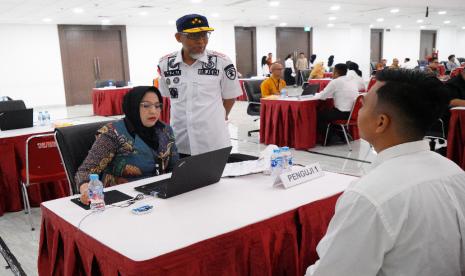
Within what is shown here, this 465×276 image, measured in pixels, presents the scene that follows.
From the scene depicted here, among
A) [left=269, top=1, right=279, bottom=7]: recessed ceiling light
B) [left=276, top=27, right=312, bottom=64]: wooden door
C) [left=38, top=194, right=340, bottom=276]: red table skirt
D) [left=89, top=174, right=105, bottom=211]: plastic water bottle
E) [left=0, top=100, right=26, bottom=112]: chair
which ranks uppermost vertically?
[left=269, top=1, right=279, bottom=7]: recessed ceiling light

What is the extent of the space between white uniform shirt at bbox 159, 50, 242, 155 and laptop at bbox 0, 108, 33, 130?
6.36 feet

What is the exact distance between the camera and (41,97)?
13.2 m

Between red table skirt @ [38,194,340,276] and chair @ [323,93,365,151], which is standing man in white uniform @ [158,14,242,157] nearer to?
red table skirt @ [38,194,340,276]

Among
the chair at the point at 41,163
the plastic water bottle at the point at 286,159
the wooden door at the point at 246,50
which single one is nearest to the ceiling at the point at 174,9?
the wooden door at the point at 246,50

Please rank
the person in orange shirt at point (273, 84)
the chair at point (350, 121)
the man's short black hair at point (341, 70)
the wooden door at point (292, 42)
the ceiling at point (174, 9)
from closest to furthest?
the chair at point (350, 121) < the man's short black hair at point (341, 70) < the person in orange shirt at point (273, 84) < the ceiling at point (174, 9) < the wooden door at point (292, 42)

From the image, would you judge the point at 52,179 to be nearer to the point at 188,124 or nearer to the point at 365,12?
the point at 188,124

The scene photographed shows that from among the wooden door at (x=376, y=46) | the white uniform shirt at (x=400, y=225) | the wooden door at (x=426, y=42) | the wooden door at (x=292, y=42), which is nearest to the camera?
the white uniform shirt at (x=400, y=225)

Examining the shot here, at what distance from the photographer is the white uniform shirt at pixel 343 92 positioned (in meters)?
5.64

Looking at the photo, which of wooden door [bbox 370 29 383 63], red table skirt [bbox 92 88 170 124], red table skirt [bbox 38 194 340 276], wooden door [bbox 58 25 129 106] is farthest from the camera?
wooden door [bbox 370 29 383 63]

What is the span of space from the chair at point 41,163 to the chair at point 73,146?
105 centimetres

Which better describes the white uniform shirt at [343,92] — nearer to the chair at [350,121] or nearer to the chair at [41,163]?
the chair at [350,121]

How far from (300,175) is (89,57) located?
13285 mm

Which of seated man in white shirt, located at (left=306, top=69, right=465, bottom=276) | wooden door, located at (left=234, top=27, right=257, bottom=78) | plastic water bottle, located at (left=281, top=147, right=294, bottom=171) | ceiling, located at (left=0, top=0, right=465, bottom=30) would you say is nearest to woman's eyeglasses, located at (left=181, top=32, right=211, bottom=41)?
plastic water bottle, located at (left=281, top=147, right=294, bottom=171)

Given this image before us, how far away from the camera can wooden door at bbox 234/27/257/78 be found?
17.8 metres
